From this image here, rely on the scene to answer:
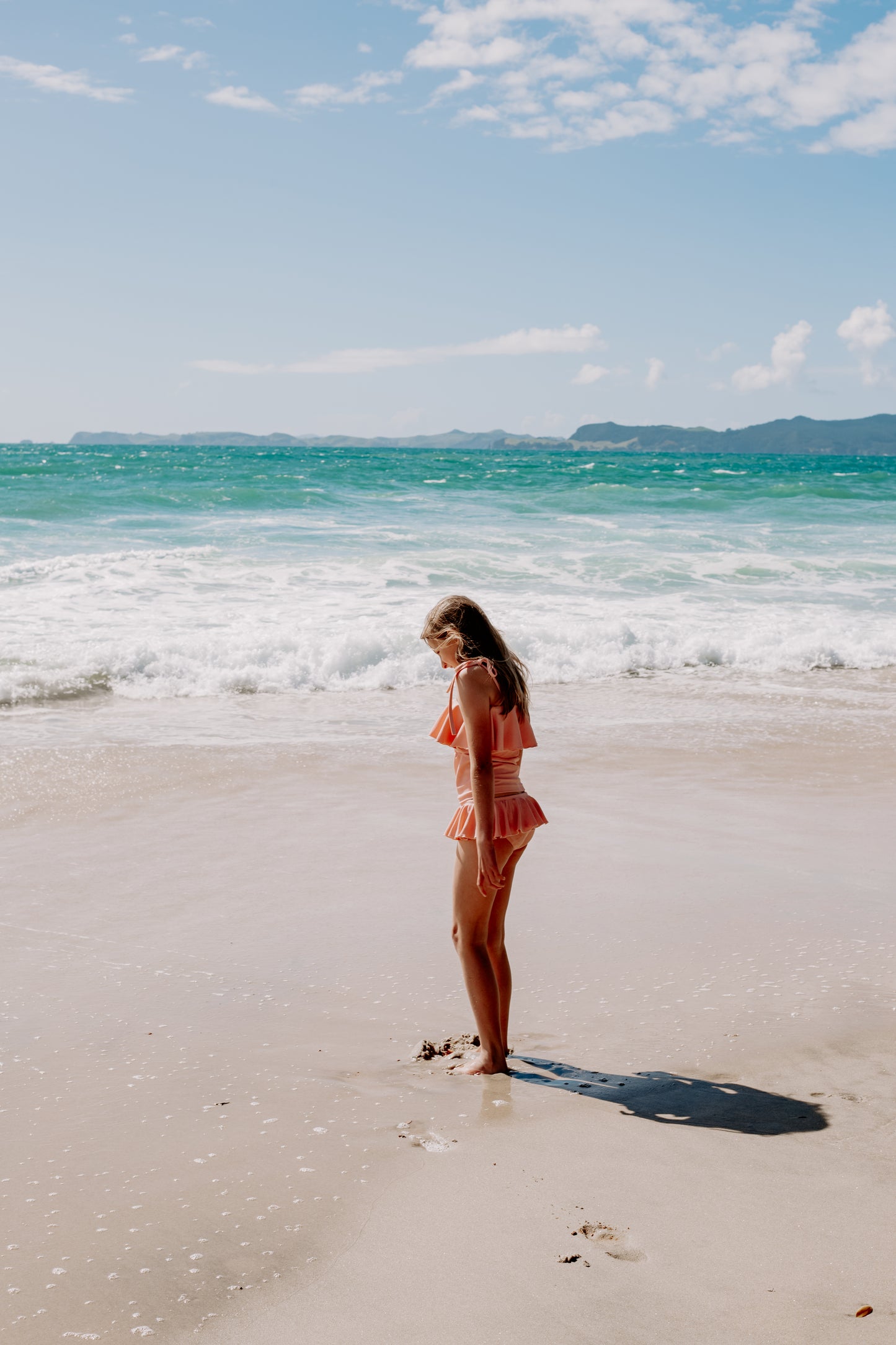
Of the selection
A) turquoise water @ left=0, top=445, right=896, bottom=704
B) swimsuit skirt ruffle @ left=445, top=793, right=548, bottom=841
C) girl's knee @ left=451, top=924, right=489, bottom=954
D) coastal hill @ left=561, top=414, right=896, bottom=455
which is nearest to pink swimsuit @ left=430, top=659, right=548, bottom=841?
swimsuit skirt ruffle @ left=445, top=793, right=548, bottom=841

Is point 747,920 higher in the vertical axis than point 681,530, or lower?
lower

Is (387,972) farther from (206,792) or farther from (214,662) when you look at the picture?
(214,662)

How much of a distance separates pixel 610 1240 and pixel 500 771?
1381mm

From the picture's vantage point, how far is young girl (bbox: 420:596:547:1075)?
3184 mm

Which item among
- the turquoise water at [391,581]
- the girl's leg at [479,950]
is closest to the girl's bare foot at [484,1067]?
the girl's leg at [479,950]

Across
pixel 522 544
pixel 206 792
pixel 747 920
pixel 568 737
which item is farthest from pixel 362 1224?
pixel 522 544

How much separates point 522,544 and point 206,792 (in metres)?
14.1

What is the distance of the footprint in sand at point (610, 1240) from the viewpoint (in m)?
2.33

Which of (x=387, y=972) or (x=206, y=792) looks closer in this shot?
(x=387, y=972)

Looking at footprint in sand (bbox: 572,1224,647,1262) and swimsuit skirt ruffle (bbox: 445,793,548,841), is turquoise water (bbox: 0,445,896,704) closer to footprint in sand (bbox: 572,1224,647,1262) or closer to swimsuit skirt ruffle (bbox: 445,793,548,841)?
swimsuit skirt ruffle (bbox: 445,793,548,841)

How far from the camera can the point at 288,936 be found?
446 centimetres

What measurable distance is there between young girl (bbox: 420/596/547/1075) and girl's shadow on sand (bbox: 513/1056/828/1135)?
0.74ft

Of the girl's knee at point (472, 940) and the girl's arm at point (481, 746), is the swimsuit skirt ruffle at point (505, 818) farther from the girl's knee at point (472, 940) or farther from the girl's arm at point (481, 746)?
the girl's knee at point (472, 940)

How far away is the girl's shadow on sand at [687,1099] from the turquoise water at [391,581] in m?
7.06
